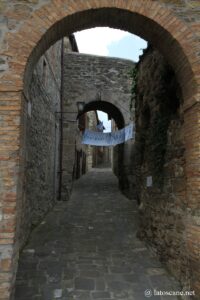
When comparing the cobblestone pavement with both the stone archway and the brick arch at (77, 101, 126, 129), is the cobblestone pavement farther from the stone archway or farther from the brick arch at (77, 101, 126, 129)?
the brick arch at (77, 101, 126, 129)

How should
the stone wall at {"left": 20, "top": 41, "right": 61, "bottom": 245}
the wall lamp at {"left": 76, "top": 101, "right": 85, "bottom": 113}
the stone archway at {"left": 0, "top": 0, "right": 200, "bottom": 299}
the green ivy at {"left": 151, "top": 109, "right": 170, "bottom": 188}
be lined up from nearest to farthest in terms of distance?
→ 1. the stone archway at {"left": 0, "top": 0, "right": 200, "bottom": 299}
2. the green ivy at {"left": 151, "top": 109, "right": 170, "bottom": 188}
3. the stone wall at {"left": 20, "top": 41, "right": 61, "bottom": 245}
4. the wall lamp at {"left": 76, "top": 101, "right": 85, "bottom": 113}

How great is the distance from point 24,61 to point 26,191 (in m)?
3.26

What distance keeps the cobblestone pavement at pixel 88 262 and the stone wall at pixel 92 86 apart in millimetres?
4121

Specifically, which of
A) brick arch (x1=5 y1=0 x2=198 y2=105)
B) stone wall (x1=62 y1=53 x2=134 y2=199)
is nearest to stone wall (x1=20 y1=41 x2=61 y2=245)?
stone wall (x1=62 y1=53 x2=134 y2=199)

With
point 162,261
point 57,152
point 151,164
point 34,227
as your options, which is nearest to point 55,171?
point 57,152

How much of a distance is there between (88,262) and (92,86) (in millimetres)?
8640

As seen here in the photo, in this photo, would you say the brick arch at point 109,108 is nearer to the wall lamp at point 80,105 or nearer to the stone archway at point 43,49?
the wall lamp at point 80,105

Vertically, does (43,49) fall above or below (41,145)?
above

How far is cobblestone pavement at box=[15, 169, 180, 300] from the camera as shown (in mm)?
4586

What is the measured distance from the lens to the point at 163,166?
18.4 feet

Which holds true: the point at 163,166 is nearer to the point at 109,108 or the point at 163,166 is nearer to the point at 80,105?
the point at 80,105

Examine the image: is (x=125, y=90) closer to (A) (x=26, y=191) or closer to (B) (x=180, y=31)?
(A) (x=26, y=191)

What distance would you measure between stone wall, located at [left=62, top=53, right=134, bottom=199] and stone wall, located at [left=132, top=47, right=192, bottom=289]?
17.4 feet

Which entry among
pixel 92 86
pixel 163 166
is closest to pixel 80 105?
pixel 92 86
